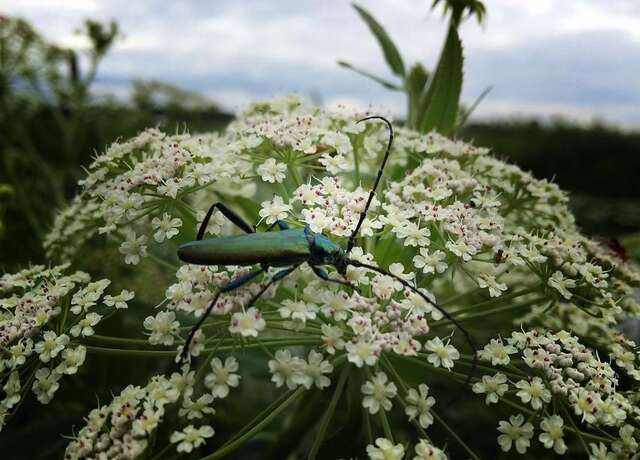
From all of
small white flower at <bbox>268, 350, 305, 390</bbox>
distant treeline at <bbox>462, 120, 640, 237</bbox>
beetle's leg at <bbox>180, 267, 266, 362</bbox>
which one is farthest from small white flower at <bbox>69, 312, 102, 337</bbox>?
distant treeline at <bbox>462, 120, 640, 237</bbox>

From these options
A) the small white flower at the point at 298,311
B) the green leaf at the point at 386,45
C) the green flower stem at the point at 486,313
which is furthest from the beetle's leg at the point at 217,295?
the green leaf at the point at 386,45

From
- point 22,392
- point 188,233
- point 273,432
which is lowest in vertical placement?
point 273,432

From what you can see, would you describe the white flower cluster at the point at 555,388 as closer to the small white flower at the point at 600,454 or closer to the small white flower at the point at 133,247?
the small white flower at the point at 600,454

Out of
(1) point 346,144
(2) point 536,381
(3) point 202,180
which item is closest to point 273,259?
(3) point 202,180

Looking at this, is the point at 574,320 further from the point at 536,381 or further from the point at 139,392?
the point at 139,392

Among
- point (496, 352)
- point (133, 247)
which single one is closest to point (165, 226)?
point (133, 247)

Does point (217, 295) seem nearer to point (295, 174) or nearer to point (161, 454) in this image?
point (161, 454)
